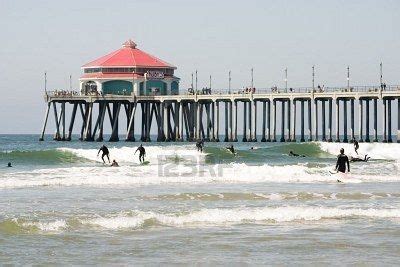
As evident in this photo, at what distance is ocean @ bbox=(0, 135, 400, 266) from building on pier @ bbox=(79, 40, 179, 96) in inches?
2858

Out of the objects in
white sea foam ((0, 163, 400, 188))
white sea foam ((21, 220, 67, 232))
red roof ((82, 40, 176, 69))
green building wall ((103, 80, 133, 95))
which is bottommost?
white sea foam ((0, 163, 400, 188))

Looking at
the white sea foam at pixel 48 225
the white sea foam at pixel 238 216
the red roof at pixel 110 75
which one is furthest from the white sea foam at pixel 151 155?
the red roof at pixel 110 75

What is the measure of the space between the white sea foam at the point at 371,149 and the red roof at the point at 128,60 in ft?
124

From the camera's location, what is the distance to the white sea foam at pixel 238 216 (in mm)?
18922

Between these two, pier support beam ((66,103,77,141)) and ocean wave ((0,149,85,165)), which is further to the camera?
pier support beam ((66,103,77,141))

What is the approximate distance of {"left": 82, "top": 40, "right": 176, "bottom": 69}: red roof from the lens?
109m

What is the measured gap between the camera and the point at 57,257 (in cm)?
1487

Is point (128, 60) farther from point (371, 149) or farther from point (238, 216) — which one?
point (238, 216)

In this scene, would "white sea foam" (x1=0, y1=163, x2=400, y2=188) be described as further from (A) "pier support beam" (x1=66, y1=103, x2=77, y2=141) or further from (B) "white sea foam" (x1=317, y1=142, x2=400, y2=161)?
(A) "pier support beam" (x1=66, y1=103, x2=77, y2=141)

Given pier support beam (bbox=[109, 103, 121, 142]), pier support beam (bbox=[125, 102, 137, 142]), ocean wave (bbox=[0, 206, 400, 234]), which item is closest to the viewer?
ocean wave (bbox=[0, 206, 400, 234])

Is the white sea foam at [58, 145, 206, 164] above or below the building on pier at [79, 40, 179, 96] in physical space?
below

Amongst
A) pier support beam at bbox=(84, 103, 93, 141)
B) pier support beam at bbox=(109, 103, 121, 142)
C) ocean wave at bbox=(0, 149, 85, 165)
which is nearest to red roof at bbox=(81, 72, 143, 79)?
pier support beam at bbox=(109, 103, 121, 142)

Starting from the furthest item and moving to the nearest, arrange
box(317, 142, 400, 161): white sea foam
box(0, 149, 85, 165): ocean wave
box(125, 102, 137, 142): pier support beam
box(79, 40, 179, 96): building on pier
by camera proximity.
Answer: box(79, 40, 179, 96): building on pier
box(125, 102, 137, 142): pier support beam
box(317, 142, 400, 161): white sea foam
box(0, 149, 85, 165): ocean wave

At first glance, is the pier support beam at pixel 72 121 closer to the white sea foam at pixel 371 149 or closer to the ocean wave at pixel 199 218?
the white sea foam at pixel 371 149
